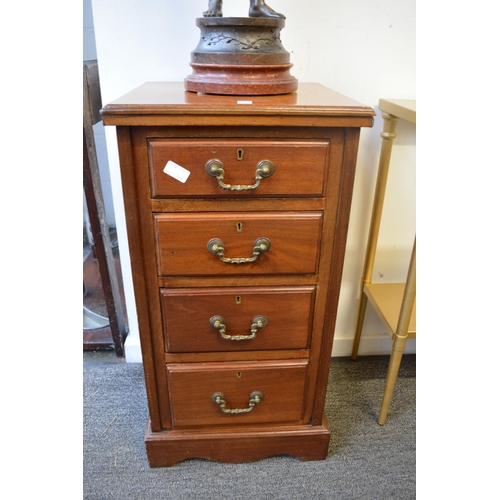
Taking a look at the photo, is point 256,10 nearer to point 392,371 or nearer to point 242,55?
point 242,55

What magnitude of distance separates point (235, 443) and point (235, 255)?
0.53 meters

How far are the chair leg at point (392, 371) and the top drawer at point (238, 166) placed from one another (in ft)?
1.87

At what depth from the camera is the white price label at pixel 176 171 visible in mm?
785

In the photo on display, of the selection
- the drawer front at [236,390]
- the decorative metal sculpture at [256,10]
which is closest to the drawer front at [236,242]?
the drawer front at [236,390]

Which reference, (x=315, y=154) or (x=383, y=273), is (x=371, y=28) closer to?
(x=315, y=154)

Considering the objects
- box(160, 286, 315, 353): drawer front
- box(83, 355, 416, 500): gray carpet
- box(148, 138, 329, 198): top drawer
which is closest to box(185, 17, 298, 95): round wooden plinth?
box(148, 138, 329, 198): top drawer

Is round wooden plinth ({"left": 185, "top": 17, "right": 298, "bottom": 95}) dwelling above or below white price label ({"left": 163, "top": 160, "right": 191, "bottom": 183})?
above

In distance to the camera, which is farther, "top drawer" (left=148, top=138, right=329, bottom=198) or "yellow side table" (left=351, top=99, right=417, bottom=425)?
"yellow side table" (left=351, top=99, right=417, bottom=425)

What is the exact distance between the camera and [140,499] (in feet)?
3.35

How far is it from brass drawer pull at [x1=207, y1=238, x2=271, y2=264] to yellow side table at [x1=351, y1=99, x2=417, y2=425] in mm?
409

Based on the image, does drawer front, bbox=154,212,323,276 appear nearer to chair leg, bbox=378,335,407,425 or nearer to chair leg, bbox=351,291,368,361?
chair leg, bbox=378,335,407,425

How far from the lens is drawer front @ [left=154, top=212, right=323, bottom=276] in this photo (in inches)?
32.8

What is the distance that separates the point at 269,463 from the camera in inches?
43.9

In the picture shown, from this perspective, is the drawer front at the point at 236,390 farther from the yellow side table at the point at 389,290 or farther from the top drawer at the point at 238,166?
the top drawer at the point at 238,166
